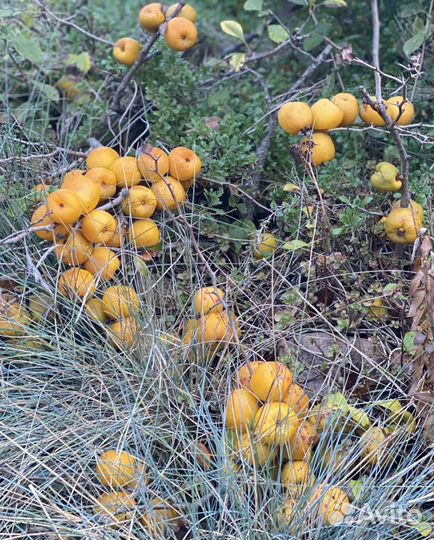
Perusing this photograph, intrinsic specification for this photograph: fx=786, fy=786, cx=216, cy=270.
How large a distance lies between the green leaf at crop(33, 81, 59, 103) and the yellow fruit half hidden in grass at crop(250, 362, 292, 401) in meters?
1.99

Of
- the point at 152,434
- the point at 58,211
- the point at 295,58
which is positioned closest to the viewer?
the point at 152,434

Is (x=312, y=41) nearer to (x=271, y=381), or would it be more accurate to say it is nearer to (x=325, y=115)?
(x=325, y=115)

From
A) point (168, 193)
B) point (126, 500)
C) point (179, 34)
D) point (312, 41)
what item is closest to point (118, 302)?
point (168, 193)

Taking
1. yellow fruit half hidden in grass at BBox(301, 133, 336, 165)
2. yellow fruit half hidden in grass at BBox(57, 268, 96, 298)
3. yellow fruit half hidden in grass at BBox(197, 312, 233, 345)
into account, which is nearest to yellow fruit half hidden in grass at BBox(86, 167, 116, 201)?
yellow fruit half hidden in grass at BBox(57, 268, 96, 298)

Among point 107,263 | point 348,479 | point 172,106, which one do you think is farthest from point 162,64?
point 348,479

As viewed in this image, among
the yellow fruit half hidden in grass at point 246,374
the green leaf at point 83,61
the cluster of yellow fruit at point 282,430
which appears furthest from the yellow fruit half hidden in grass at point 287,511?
the green leaf at point 83,61

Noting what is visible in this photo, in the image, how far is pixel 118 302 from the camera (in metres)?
2.61

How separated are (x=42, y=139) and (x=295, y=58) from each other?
162cm

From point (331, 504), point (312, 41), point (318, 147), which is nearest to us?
point (331, 504)

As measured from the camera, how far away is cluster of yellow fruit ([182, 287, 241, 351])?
2.54m

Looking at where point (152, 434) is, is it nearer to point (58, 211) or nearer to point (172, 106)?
point (58, 211)

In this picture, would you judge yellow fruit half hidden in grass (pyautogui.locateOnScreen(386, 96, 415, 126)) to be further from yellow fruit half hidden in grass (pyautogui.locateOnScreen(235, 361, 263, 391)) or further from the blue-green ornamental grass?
yellow fruit half hidden in grass (pyautogui.locateOnScreen(235, 361, 263, 391))

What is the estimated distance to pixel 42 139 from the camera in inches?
128

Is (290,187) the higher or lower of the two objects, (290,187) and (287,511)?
the higher
